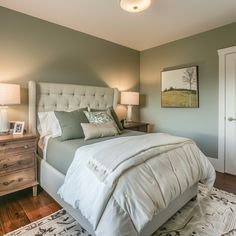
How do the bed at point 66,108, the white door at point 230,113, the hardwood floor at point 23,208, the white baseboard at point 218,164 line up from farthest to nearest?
the white baseboard at point 218,164, the white door at point 230,113, the hardwood floor at point 23,208, the bed at point 66,108

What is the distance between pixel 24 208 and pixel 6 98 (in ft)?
4.39

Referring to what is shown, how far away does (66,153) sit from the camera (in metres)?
1.97

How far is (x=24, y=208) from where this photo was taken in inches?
83.7

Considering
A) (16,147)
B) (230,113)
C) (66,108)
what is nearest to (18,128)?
(16,147)

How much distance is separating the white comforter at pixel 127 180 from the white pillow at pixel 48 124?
2.98 feet

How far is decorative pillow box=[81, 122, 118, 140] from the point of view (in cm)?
236

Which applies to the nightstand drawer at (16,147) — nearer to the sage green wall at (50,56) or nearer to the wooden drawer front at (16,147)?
the wooden drawer front at (16,147)

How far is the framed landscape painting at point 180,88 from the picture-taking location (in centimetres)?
344

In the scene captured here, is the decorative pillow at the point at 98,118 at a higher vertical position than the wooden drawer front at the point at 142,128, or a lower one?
higher

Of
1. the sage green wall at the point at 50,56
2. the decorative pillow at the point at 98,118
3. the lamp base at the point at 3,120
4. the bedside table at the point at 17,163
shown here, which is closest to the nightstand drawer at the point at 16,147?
the bedside table at the point at 17,163

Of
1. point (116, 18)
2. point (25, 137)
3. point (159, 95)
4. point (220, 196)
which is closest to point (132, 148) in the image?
point (25, 137)

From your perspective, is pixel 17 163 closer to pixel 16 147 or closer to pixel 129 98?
pixel 16 147

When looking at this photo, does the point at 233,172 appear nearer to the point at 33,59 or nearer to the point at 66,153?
the point at 66,153

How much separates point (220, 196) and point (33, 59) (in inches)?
130
